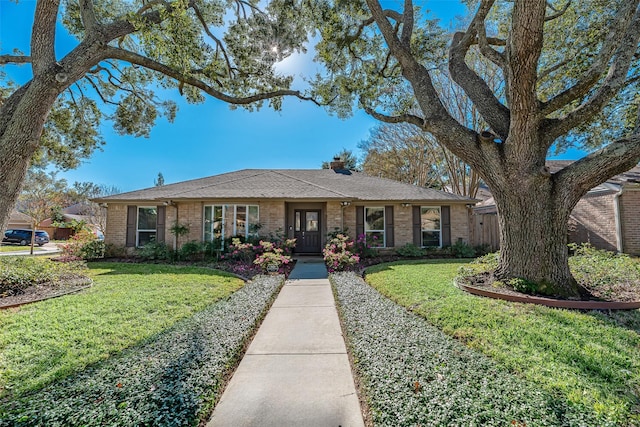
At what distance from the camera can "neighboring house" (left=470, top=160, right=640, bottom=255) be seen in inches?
457

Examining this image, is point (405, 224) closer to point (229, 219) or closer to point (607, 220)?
point (229, 219)

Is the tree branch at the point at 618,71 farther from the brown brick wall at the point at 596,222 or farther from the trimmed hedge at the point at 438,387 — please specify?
the brown brick wall at the point at 596,222

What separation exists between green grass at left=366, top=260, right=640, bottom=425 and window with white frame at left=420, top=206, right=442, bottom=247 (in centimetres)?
761

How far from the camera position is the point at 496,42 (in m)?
7.57

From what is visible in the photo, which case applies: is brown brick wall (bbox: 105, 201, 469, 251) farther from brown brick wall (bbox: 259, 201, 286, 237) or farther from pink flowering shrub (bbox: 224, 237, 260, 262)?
pink flowering shrub (bbox: 224, 237, 260, 262)

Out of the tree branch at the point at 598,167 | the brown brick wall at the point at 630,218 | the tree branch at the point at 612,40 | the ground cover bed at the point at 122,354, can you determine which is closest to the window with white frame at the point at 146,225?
the ground cover bed at the point at 122,354

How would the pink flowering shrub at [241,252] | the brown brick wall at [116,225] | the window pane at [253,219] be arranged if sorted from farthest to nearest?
1. the brown brick wall at [116,225]
2. the window pane at [253,219]
3. the pink flowering shrub at [241,252]

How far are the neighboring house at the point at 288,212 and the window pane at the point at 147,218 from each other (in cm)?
4

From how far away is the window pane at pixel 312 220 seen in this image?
13.6 metres

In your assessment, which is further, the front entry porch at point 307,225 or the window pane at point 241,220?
the front entry porch at point 307,225

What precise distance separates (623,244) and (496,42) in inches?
425

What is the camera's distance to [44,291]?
246 inches

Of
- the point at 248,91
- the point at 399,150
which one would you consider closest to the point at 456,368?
the point at 248,91

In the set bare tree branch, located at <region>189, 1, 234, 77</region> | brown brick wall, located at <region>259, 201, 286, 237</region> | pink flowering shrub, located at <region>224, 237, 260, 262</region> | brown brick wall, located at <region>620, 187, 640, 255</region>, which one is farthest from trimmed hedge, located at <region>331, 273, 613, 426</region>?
brown brick wall, located at <region>620, 187, 640, 255</region>
